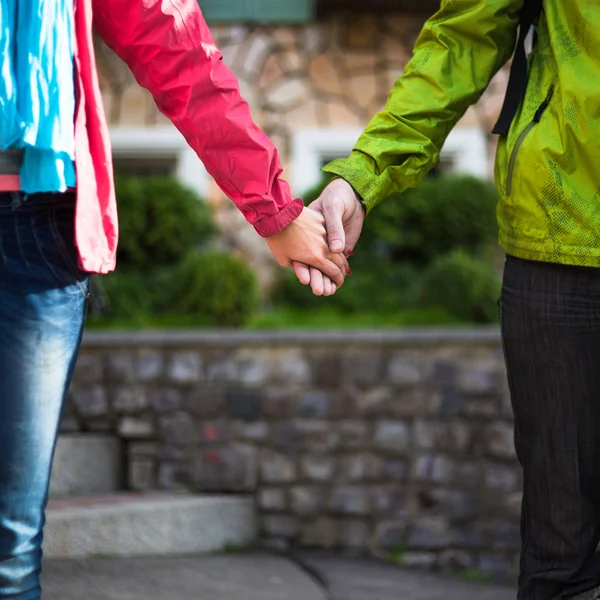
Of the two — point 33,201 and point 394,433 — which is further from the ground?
point 33,201

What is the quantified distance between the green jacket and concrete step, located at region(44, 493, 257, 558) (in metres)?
2.64

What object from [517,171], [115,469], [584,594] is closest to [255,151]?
[517,171]

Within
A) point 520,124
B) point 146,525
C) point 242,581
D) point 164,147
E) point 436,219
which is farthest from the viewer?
point 164,147

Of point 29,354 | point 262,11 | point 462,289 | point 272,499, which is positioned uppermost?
point 262,11

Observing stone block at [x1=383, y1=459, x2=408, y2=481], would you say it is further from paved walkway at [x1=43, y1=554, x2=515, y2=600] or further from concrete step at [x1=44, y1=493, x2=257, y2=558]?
concrete step at [x1=44, y1=493, x2=257, y2=558]

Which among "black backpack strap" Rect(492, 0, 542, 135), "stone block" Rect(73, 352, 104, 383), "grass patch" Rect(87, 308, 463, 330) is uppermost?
"black backpack strap" Rect(492, 0, 542, 135)

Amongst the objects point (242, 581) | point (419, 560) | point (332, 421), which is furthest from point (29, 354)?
point (419, 560)

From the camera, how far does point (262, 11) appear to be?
7.14m

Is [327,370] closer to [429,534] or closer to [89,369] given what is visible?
[429,534]

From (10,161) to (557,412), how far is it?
45.3 inches

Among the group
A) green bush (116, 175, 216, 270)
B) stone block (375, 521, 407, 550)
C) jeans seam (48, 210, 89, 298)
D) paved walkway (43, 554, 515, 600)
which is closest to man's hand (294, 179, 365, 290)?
jeans seam (48, 210, 89, 298)

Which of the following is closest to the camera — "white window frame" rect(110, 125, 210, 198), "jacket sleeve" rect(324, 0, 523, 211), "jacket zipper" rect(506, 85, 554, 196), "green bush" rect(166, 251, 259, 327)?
"jacket zipper" rect(506, 85, 554, 196)

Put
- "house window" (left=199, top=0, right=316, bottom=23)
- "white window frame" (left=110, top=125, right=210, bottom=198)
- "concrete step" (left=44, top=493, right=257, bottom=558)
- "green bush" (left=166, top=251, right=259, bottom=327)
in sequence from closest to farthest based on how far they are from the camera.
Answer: "concrete step" (left=44, top=493, right=257, bottom=558)
"green bush" (left=166, top=251, right=259, bottom=327)
"white window frame" (left=110, top=125, right=210, bottom=198)
"house window" (left=199, top=0, right=316, bottom=23)

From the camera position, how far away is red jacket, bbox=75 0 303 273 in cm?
186
